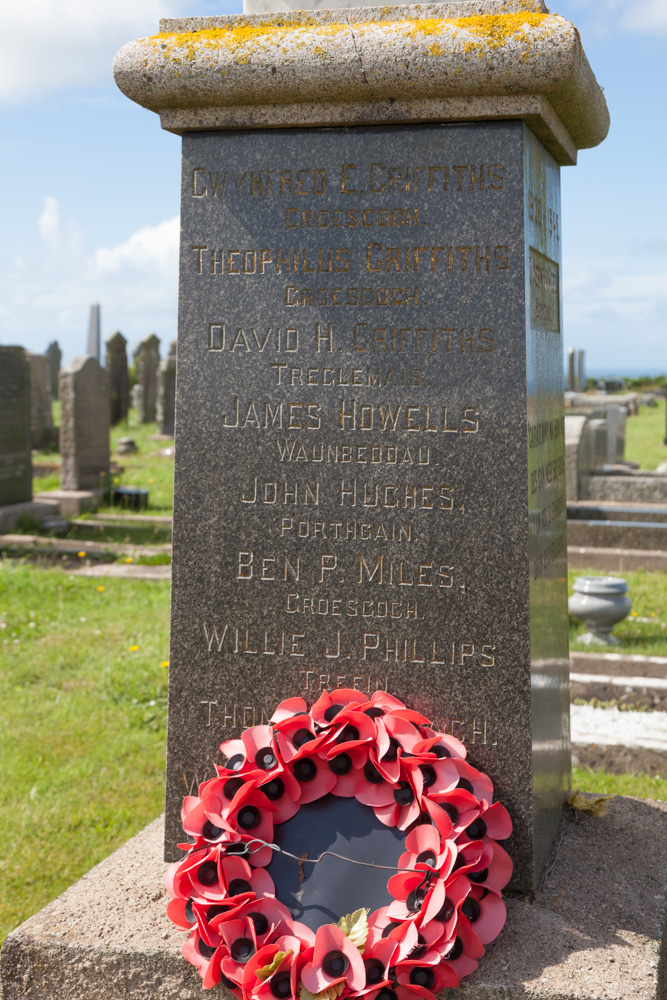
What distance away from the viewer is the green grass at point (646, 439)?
755 inches

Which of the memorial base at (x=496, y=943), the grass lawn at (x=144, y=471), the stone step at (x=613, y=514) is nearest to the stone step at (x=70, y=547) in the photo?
the grass lawn at (x=144, y=471)

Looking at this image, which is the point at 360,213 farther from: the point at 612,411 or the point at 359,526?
the point at 612,411

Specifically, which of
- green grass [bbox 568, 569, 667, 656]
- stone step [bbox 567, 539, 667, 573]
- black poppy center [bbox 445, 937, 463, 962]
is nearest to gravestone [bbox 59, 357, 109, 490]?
stone step [bbox 567, 539, 667, 573]

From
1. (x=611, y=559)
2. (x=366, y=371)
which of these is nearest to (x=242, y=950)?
(x=366, y=371)

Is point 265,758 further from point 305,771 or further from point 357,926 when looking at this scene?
point 357,926

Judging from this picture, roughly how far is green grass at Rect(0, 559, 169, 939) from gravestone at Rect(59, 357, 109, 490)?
472 centimetres

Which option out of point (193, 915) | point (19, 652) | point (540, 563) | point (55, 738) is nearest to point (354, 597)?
point (540, 563)

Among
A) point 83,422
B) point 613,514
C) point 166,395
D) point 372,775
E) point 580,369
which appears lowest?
point 372,775

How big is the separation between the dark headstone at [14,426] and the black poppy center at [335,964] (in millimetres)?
9342

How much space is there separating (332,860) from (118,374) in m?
20.8

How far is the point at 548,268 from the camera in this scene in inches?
115

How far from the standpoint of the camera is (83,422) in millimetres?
12469

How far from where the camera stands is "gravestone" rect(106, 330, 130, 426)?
22031mm

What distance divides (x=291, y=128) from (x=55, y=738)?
11.1ft
